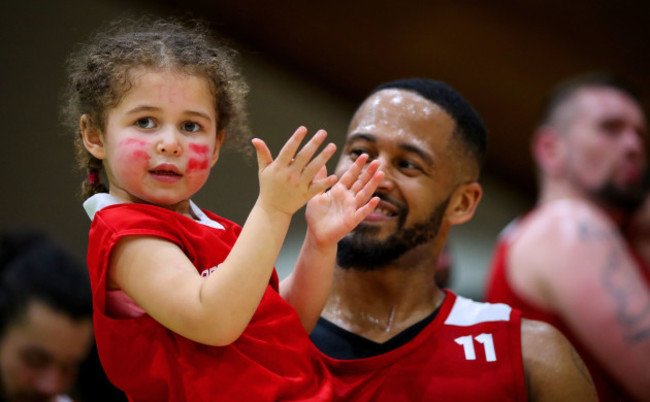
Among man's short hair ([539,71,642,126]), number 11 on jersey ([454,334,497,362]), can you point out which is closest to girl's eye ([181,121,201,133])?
number 11 on jersey ([454,334,497,362])

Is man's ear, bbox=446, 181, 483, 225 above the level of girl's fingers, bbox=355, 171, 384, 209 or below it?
below

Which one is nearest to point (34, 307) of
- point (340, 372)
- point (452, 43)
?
point (340, 372)

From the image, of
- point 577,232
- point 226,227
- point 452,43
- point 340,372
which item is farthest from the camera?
point 452,43

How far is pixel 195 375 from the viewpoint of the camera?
138 cm

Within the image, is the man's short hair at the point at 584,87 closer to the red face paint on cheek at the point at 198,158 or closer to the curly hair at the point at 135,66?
the curly hair at the point at 135,66

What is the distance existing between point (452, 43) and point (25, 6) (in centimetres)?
275

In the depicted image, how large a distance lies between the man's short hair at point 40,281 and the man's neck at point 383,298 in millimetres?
1184

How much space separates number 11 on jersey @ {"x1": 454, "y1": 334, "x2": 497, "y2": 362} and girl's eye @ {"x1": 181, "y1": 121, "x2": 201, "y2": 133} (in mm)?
930

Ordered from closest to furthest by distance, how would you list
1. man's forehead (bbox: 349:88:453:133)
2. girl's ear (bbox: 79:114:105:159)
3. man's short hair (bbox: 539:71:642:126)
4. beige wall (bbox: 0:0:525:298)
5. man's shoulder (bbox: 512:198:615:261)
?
girl's ear (bbox: 79:114:105:159) → man's forehead (bbox: 349:88:453:133) → man's shoulder (bbox: 512:198:615:261) → beige wall (bbox: 0:0:525:298) → man's short hair (bbox: 539:71:642:126)

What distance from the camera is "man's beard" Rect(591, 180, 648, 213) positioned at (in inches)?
142

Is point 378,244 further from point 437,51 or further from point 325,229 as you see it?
point 437,51

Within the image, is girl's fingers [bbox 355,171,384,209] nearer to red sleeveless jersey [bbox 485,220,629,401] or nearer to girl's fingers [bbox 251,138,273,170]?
girl's fingers [bbox 251,138,273,170]

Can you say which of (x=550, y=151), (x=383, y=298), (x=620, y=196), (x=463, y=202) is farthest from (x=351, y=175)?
(x=620, y=196)

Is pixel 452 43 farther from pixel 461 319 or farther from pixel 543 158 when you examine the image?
pixel 461 319
